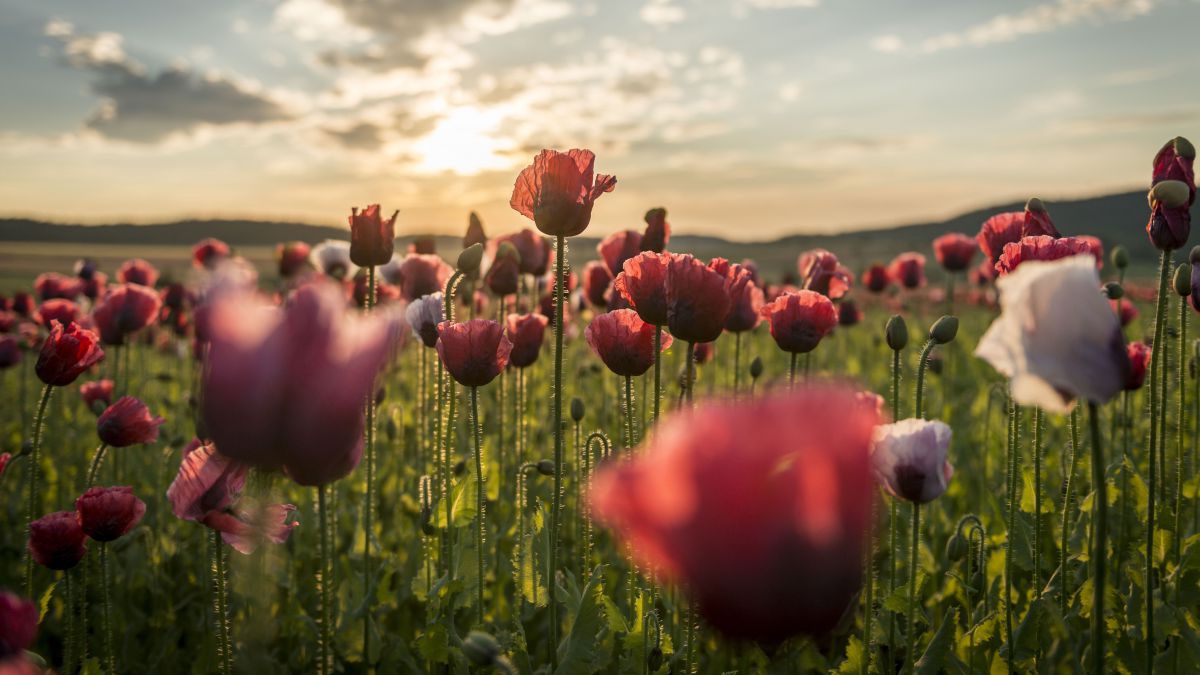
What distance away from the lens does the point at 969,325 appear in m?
14.5

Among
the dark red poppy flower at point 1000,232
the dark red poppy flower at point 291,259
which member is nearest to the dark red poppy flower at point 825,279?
the dark red poppy flower at point 1000,232

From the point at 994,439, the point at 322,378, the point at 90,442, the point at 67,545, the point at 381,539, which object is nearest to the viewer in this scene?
the point at 322,378

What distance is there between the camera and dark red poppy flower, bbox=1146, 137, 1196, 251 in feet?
6.60

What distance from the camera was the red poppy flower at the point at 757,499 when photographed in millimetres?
854

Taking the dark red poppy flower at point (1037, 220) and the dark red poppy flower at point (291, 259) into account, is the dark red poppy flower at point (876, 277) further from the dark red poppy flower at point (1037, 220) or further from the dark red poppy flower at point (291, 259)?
the dark red poppy flower at point (1037, 220)

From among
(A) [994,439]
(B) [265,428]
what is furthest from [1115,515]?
(B) [265,428]

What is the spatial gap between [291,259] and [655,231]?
13.2 feet

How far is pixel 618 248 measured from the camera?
328 cm

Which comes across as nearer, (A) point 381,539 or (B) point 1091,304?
(B) point 1091,304

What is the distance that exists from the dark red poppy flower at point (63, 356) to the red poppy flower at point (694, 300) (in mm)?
1887

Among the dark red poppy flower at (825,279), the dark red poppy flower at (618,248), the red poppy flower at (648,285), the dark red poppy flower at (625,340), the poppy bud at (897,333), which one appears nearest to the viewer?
the red poppy flower at (648,285)

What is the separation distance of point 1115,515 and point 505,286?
2743 mm

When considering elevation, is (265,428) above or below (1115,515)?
above

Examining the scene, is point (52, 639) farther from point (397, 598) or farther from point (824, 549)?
point (824, 549)
